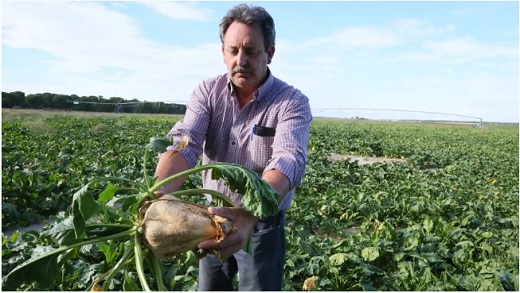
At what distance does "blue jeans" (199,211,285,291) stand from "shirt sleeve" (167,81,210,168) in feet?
2.22

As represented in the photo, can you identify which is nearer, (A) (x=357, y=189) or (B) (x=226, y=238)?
(B) (x=226, y=238)

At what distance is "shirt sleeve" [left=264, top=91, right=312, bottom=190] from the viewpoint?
238 cm

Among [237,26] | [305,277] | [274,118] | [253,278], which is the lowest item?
[305,277]

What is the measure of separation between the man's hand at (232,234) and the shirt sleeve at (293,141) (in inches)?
17.8

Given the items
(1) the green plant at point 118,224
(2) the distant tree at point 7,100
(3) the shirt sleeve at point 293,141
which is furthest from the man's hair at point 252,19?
(2) the distant tree at point 7,100

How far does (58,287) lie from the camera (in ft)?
12.4

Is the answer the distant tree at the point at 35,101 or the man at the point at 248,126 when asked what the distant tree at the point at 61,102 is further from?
the man at the point at 248,126

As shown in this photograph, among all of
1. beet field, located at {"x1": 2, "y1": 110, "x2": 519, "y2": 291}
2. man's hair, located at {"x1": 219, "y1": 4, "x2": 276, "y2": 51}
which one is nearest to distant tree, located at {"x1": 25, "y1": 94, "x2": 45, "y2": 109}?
beet field, located at {"x1": 2, "y1": 110, "x2": 519, "y2": 291}

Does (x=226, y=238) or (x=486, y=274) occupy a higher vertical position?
(x=226, y=238)

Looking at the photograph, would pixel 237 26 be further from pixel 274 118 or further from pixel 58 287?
pixel 58 287

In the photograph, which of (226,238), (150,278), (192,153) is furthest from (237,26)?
(150,278)

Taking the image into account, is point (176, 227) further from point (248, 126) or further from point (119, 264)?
point (248, 126)

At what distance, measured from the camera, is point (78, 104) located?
226 ft

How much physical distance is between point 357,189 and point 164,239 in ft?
22.4
